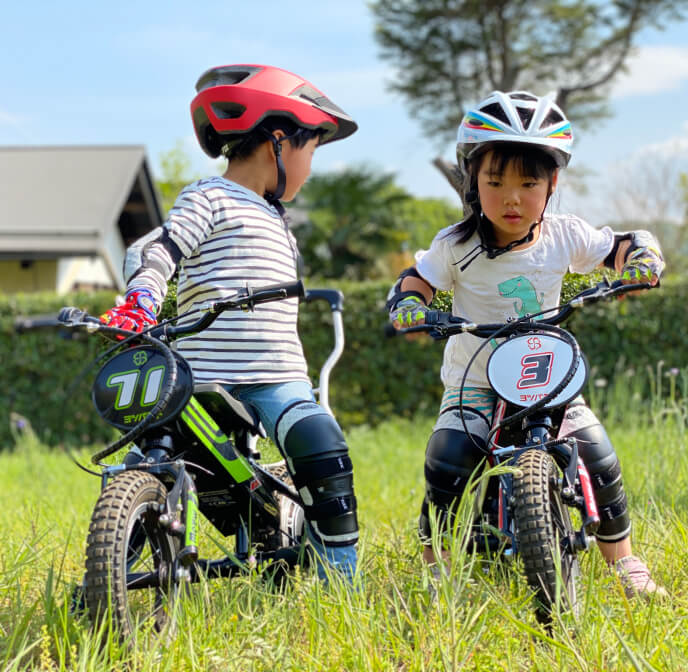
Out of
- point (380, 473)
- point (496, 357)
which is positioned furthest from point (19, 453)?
point (496, 357)

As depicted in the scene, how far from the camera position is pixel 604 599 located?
2340 millimetres

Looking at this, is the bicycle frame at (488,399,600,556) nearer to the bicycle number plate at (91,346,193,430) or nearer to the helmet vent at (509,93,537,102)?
the bicycle number plate at (91,346,193,430)

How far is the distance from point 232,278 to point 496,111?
1.00 meters

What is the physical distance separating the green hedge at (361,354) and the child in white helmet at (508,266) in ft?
16.9

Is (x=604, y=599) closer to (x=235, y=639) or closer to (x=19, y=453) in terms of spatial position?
(x=235, y=639)

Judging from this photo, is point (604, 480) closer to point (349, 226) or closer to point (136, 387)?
point (136, 387)

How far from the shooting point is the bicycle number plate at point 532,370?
2348mm

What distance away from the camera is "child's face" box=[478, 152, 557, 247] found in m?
2.62

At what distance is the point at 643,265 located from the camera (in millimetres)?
2484

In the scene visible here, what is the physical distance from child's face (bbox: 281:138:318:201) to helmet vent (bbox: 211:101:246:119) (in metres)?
Result: 0.19

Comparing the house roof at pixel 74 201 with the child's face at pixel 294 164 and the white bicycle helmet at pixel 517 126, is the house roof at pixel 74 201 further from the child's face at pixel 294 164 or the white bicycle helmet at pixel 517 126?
the white bicycle helmet at pixel 517 126

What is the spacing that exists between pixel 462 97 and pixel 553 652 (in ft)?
87.1

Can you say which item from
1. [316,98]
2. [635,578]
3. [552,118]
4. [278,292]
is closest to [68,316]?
[278,292]

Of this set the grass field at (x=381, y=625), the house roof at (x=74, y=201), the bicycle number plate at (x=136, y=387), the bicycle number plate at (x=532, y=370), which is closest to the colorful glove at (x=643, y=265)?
the bicycle number plate at (x=532, y=370)
